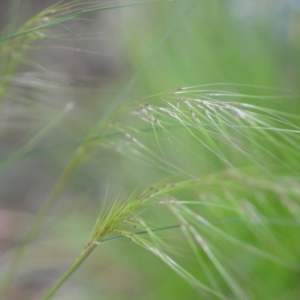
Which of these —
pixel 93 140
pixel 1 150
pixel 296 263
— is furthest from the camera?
pixel 1 150

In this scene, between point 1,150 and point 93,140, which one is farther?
point 1,150

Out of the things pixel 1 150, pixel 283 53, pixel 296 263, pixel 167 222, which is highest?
pixel 1 150

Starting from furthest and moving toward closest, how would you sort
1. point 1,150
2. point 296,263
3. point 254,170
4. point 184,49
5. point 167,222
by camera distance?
point 1,150, point 184,49, point 167,222, point 296,263, point 254,170

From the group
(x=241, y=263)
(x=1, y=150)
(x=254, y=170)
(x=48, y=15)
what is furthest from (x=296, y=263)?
(x=1, y=150)

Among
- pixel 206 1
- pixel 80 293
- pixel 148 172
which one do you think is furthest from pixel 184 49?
pixel 80 293

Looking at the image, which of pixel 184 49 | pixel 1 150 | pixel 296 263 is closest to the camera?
pixel 296 263

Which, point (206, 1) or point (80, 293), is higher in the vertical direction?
point (206, 1)

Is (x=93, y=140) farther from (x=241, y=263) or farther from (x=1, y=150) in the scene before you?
(x=1, y=150)

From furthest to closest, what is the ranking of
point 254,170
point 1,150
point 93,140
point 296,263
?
point 1,150 < point 296,263 < point 254,170 < point 93,140

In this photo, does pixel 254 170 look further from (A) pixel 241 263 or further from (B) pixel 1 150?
(B) pixel 1 150
